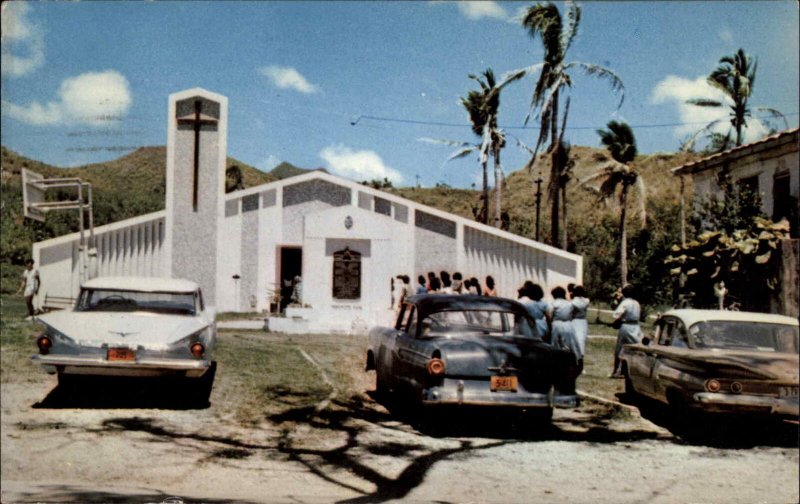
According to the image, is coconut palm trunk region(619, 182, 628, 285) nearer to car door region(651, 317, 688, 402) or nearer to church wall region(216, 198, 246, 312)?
car door region(651, 317, 688, 402)

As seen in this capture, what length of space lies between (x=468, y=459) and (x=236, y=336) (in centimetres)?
368

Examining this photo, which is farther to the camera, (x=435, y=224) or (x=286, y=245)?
(x=286, y=245)

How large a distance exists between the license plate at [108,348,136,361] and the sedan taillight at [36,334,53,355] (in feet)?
1.54

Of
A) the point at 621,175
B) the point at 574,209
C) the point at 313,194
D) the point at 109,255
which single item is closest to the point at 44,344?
the point at 109,255

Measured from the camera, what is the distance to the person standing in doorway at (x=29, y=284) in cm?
488

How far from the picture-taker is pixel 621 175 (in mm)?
4641

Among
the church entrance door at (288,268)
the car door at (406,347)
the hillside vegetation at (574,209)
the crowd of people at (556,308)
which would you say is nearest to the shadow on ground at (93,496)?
the hillside vegetation at (574,209)

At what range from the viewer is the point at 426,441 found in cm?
569

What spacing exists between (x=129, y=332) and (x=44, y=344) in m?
0.60

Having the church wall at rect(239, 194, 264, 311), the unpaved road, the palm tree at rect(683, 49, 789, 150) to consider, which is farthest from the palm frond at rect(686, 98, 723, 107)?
the church wall at rect(239, 194, 264, 311)

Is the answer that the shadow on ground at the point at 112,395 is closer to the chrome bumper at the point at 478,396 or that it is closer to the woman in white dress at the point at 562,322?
the chrome bumper at the point at 478,396

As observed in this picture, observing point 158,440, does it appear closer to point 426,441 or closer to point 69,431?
point 69,431

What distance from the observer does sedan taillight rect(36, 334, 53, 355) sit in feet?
15.9

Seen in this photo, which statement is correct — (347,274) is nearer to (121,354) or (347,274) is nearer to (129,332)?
(129,332)
